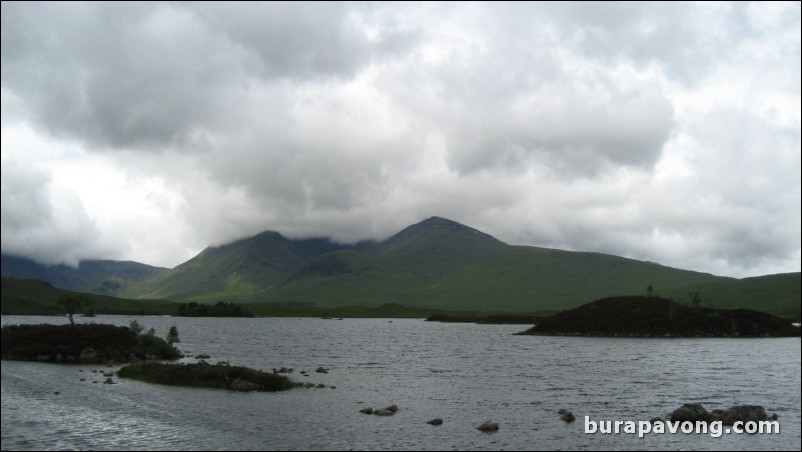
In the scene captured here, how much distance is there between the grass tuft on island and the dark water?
3.15 meters

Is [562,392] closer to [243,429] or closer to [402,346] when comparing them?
[243,429]

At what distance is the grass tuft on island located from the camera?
76.0m

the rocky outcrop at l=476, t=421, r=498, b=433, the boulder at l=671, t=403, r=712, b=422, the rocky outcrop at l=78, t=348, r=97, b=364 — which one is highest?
the boulder at l=671, t=403, r=712, b=422

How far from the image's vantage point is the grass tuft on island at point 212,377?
76000mm

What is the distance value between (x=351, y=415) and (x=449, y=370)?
4708cm

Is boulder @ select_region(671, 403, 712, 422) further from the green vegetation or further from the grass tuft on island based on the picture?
the green vegetation

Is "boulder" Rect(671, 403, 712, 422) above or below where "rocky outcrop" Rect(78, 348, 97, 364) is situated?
above

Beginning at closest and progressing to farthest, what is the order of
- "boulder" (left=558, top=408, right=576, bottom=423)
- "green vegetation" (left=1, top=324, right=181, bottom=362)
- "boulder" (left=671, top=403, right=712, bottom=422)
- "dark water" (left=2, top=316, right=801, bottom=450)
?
1. "dark water" (left=2, top=316, right=801, bottom=450)
2. "boulder" (left=671, top=403, right=712, bottom=422)
3. "boulder" (left=558, top=408, right=576, bottom=423)
4. "green vegetation" (left=1, top=324, right=181, bottom=362)

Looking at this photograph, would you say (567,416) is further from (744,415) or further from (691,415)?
(744,415)

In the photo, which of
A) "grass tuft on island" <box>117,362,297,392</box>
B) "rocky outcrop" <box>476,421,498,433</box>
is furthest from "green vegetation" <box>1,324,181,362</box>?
"rocky outcrop" <box>476,421,498,433</box>

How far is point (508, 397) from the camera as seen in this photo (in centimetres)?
A: 7338

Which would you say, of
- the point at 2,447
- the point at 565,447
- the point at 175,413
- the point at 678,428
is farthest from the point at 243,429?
the point at 678,428

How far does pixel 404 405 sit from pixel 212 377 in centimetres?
3033

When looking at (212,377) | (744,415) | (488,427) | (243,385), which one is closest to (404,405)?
(488,427)
